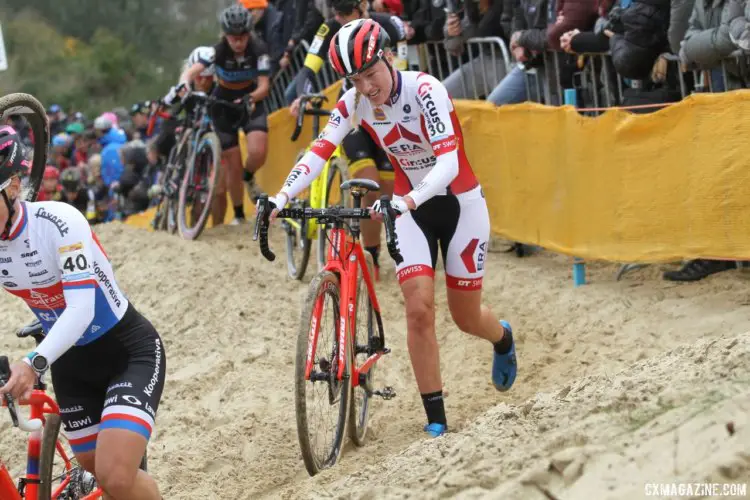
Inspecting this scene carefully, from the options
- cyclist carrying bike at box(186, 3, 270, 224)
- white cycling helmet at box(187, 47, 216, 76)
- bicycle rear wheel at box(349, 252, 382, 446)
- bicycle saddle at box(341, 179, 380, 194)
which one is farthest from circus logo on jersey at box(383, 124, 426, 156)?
white cycling helmet at box(187, 47, 216, 76)

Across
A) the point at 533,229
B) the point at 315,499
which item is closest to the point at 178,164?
the point at 533,229

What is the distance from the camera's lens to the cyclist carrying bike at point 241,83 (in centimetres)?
1230

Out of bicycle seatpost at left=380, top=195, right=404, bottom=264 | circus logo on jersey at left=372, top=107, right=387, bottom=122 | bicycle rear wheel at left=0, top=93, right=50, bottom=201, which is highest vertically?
bicycle rear wheel at left=0, top=93, right=50, bottom=201

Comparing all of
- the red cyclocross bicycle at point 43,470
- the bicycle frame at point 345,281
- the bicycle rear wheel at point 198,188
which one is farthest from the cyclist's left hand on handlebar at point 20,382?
the bicycle rear wheel at point 198,188

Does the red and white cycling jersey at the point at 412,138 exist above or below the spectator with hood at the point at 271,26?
below

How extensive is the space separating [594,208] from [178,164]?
5359 millimetres

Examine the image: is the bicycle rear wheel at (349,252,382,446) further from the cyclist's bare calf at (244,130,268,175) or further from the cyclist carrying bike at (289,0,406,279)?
the cyclist's bare calf at (244,130,268,175)

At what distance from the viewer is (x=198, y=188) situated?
12.5 metres

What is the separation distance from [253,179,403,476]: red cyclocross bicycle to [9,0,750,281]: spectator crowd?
10.3ft

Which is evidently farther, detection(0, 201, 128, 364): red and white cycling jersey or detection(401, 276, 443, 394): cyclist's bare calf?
detection(401, 276, 443, 394): cyclist's bare calf

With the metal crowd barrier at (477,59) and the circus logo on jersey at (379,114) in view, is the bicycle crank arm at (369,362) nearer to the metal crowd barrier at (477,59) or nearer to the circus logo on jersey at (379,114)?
the circus logo on jersey at (379,114)

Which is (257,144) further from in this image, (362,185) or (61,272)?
(61,272)

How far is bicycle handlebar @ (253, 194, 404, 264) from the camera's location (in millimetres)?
5863

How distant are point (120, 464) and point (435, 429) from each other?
2279 millimetres
